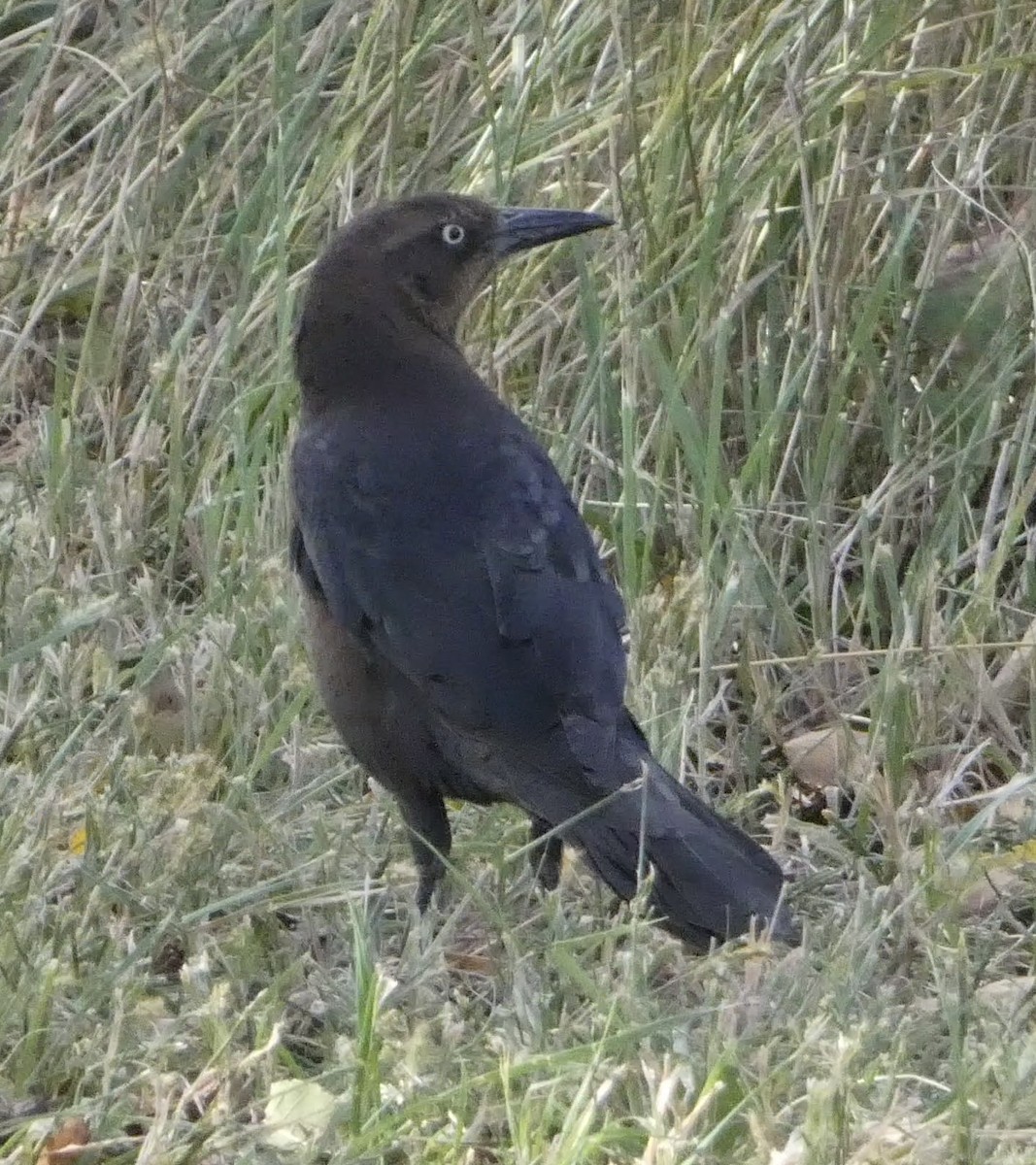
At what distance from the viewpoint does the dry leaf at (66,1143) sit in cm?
238

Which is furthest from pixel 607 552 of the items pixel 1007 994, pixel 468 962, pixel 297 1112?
pixel 297 1112

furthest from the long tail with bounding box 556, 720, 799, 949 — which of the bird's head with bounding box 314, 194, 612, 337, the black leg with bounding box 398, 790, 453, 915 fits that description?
the bird's head with bounding box 314, 194, 612, 337

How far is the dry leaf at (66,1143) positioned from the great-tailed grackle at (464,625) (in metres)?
0.64

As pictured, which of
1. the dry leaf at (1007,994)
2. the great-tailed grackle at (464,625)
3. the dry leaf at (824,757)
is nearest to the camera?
the dry leaf at (1007,994)

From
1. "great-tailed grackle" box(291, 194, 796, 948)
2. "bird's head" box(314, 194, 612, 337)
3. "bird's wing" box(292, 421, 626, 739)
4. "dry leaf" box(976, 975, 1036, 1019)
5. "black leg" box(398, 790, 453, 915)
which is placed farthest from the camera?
"bird's head" box(314, 194, 612, 337)

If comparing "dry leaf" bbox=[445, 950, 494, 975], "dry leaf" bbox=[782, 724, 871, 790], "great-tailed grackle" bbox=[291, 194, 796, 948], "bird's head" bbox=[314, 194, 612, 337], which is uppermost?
"bird's head" bbox=[314, 194, 612, 337]

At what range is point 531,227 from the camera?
4.08 m

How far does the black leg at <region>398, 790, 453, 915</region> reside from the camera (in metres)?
3.34

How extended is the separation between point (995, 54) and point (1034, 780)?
1.64m

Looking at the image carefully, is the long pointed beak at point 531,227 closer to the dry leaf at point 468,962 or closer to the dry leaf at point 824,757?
the dry leaf at point 824,757

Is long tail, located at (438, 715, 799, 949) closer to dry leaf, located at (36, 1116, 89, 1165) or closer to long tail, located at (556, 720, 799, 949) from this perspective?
long tail, located at (556, 720, 799, 949)

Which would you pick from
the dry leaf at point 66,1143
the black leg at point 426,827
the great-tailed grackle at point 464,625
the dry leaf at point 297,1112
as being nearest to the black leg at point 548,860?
the great-tailed grackle at point 464,625

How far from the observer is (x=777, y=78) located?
4441 mm

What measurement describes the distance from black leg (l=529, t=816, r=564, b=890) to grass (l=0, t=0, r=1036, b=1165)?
0.03 metres
